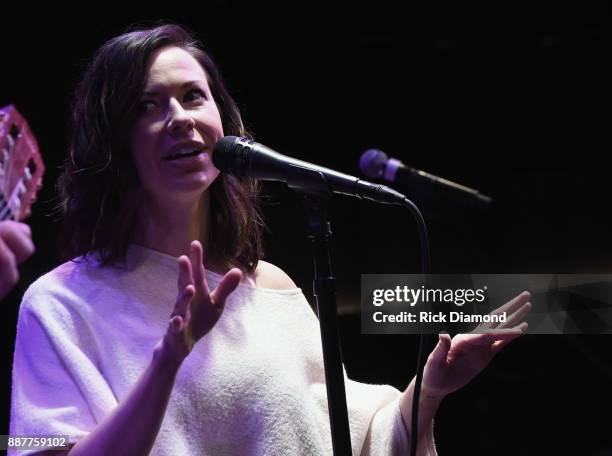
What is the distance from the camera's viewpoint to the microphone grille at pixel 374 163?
2238 mm

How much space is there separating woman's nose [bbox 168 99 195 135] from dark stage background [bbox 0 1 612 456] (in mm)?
727

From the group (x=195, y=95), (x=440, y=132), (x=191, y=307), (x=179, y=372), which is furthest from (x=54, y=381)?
(x=440, y=132)

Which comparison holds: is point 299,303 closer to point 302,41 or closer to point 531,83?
point 302,41

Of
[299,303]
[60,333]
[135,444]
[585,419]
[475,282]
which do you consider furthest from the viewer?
[585,419]

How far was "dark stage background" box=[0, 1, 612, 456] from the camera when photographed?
1929mm

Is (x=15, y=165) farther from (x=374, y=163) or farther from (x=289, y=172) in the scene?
(x=374, y=163)

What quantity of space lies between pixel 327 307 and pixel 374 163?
1294mm

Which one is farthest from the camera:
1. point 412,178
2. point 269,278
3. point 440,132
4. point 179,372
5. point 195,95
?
point 440,132

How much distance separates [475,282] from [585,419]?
3.16 ft

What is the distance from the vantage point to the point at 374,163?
225cm

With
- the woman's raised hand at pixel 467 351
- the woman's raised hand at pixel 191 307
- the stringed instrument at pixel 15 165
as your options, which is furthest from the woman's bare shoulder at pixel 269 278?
the stringed instrument at pixel 15 165

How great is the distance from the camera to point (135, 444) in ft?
3.22

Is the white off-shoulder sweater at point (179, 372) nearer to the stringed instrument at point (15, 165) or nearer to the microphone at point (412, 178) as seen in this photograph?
the stringed instrument at point (15, 165)

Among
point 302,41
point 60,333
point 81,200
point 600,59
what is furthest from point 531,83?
point 60,333
